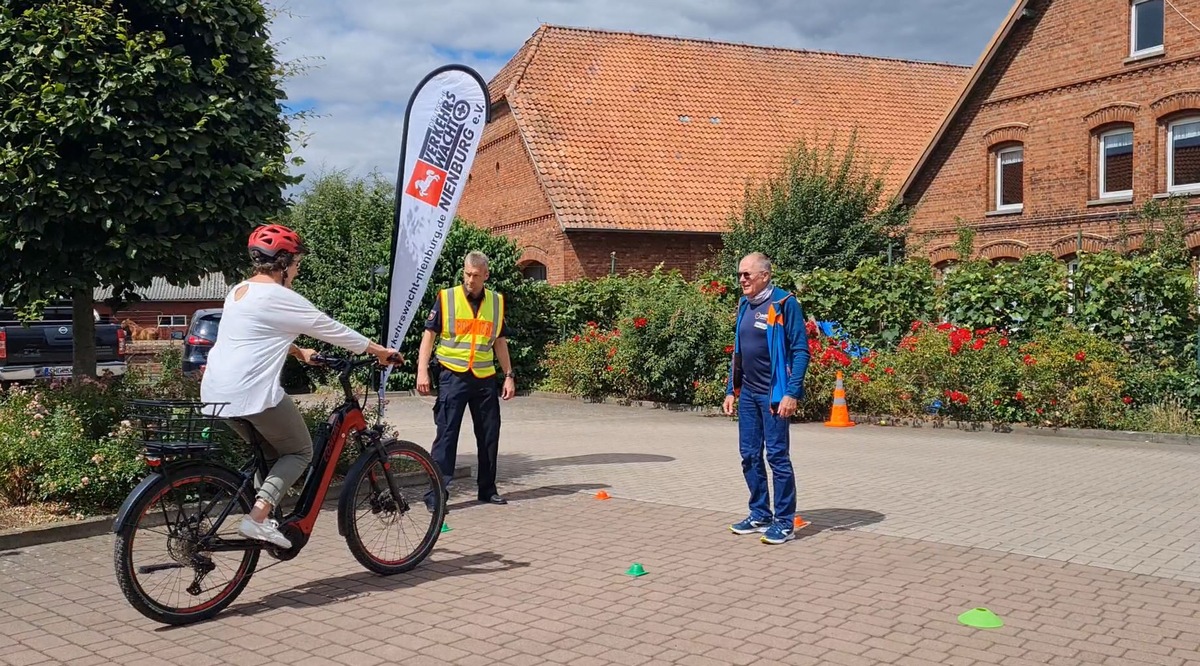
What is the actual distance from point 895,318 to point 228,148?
1104 centimetres

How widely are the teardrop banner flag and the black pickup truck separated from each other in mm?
10267

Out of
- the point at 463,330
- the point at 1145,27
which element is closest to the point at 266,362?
the point at 463,330

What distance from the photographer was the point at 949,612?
544cm

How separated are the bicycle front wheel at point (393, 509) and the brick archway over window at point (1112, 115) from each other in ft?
66.2

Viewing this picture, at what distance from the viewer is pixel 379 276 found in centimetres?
2069

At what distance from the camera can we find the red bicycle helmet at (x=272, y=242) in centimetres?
562

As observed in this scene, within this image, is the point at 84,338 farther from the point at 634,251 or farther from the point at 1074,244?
the point at 1074,244

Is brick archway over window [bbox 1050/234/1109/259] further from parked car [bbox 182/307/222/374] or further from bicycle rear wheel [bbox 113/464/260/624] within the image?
bicycle rear wheel [bbox 113/464/260/624]

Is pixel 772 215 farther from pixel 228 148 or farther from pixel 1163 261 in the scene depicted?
pixel 228 148

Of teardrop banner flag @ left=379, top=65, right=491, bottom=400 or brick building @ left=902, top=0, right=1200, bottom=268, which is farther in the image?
brick building @ left=902, top=0, right=1200, bottom=268

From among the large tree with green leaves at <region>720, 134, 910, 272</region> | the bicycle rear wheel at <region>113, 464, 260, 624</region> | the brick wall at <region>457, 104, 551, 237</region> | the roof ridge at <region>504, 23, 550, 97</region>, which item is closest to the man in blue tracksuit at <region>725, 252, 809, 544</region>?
the bicycle rear wheel at <region>113, 464, 260, 624</region>

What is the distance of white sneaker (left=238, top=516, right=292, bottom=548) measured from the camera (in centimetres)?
544

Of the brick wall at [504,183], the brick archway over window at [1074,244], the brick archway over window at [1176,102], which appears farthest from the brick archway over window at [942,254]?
the brick wall at [504,183]

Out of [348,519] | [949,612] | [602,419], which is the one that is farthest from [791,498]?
[602,419]
